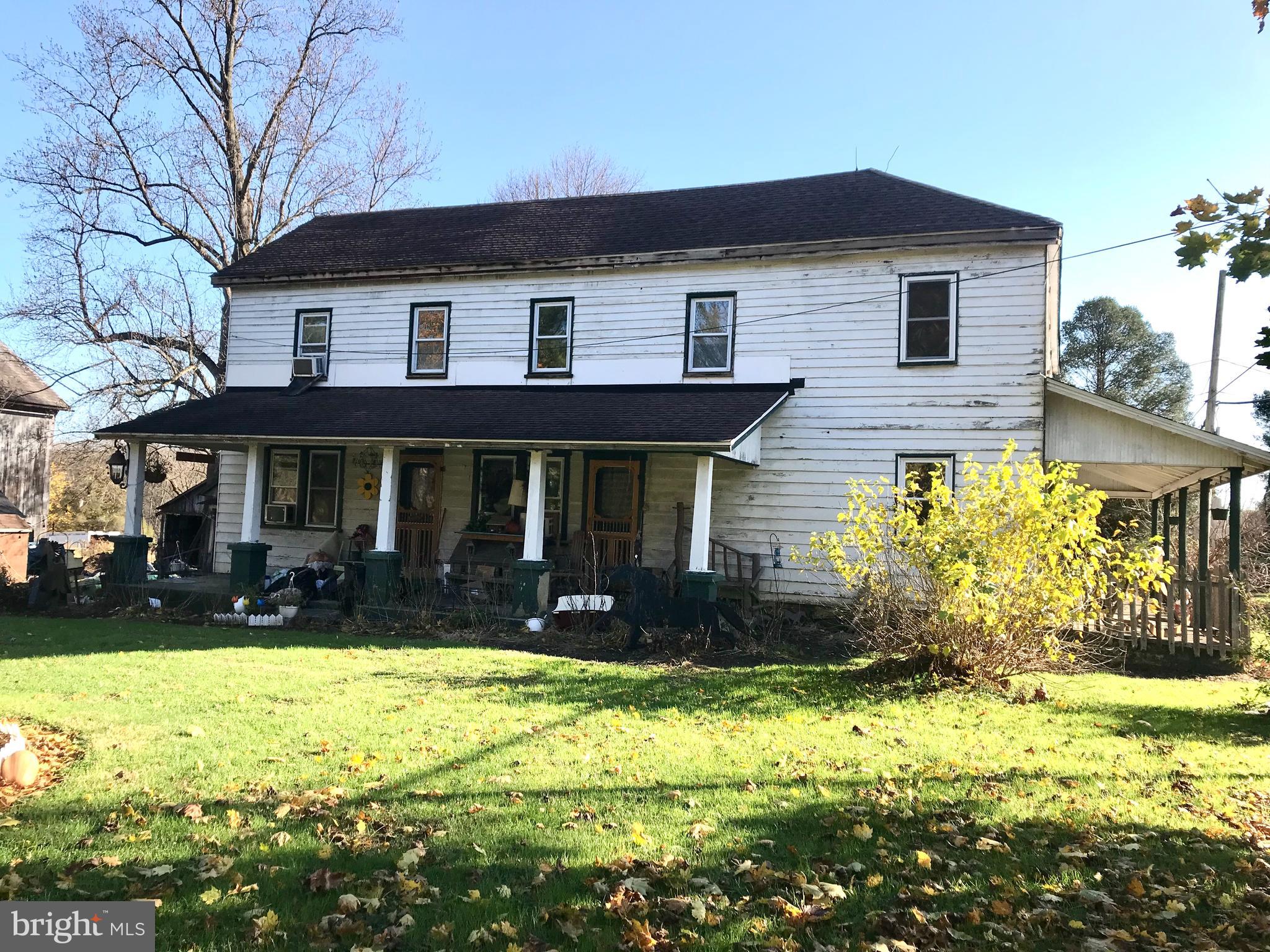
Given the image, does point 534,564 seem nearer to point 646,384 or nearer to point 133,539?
point 646,384

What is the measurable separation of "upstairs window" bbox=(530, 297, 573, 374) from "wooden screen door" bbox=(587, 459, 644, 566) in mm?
2148

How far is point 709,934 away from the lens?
3584 millimetres

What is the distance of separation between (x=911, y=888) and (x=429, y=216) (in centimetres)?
1972

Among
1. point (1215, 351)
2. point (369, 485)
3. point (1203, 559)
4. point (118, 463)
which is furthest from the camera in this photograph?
point (1215, 351)

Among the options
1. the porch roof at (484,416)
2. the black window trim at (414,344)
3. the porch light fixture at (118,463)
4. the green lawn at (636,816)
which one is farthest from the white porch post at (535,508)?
the porch light fixture at (118,463)

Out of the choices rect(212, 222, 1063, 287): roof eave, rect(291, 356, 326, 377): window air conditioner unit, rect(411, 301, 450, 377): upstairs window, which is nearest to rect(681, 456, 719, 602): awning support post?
rect(212, 222, 1063, 287): roof eave

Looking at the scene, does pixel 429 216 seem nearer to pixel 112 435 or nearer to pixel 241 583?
pixel 112 435

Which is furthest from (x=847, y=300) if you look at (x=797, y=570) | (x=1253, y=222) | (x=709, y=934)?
(x=709, y=934)

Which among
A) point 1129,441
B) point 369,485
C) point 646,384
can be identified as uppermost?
point 646,384

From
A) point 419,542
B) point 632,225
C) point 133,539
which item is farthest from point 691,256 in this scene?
point 133,539

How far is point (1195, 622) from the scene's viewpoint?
1245cm

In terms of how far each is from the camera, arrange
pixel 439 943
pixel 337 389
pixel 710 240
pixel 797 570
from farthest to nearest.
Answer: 1. pixel 337 389
2. pixel 710 240
3. pixel 797 570
4. pixel 439 943

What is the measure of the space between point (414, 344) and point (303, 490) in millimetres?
4045

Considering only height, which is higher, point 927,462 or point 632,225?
point 632,225
